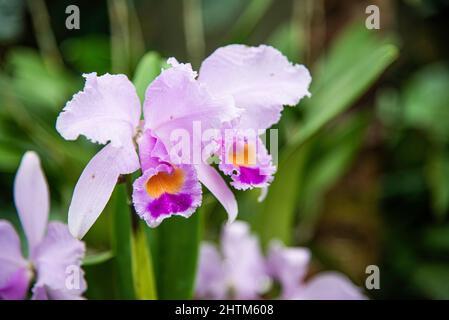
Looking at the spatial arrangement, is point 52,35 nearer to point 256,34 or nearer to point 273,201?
point 256,34

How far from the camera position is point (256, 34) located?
1537 millimetres

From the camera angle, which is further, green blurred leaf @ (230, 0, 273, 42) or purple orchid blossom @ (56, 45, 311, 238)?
green blurred leaf @ (230, 0, 273, 42)

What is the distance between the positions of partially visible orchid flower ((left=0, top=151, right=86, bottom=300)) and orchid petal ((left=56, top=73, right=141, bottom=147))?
125 mm

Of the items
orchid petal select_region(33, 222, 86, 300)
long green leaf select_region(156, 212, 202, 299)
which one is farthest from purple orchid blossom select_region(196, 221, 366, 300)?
orchid petal select_region(33, 222, 86, 300)

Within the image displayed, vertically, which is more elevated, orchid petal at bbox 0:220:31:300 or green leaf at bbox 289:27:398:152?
green leaf at bbox 289:27:398:152

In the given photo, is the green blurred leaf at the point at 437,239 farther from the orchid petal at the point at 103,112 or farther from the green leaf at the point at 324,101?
the orchid petal at the point at 103,112

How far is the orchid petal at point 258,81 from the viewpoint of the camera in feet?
1.70

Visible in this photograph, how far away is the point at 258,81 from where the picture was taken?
54 centimetres

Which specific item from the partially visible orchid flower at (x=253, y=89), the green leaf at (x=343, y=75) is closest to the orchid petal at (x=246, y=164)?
the partially visible orchid flower at (x=253, y=89)

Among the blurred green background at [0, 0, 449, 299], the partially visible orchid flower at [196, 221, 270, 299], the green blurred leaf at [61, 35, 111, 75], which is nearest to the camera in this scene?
the blurred green background at [0, 0, 449, 299]

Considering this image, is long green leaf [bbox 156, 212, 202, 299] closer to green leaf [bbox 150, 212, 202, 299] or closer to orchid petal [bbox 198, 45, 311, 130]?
green leaf [bbox 150, 212, 202, 299]

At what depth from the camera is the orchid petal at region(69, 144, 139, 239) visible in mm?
472

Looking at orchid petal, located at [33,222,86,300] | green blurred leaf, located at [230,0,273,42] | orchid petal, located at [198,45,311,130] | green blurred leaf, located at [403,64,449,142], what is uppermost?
green blurred leaf, located at [403,64,449,142]

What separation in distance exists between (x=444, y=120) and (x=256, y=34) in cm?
52
